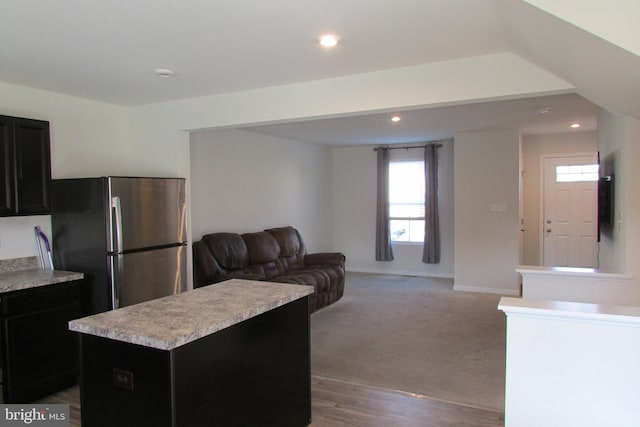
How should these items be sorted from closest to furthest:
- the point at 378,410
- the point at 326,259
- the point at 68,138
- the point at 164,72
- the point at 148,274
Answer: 1. the point at 378,410
2. the point at 164,72
3. the point at 148,274
4. the point at 68,138
5. the point at 326,259

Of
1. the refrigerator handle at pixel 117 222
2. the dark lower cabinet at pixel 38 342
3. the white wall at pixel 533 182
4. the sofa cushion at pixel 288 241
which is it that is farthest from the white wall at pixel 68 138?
the white wall at pixel 533 182

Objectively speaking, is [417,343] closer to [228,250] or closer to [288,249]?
[228,250]

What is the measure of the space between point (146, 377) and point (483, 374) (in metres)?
2.79

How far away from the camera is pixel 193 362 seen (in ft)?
5.99

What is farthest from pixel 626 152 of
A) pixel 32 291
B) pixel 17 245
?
pixel 17 245

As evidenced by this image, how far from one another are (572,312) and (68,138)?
13.4 feet

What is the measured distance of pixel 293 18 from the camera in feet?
7.44

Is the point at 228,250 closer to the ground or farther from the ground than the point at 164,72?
closer to the ground

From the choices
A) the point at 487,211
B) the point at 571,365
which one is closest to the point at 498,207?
the point at 487,211

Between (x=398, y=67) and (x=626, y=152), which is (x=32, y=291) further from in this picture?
(x=626, y=152)

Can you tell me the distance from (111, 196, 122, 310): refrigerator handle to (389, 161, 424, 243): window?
571 centimetres

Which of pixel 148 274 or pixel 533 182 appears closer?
pixel 148 274

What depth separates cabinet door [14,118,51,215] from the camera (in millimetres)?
3246

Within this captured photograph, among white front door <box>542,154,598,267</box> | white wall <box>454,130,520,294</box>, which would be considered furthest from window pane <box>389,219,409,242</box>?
white front door <box>542,154,598,267</box>
